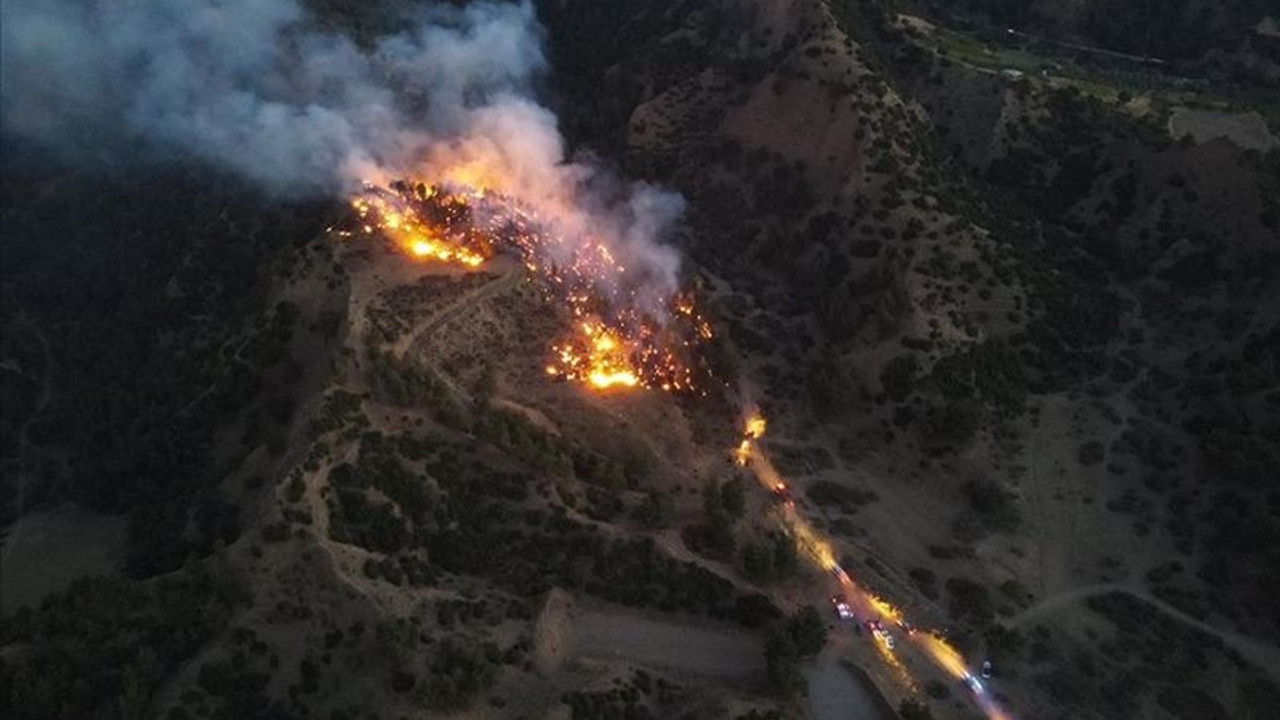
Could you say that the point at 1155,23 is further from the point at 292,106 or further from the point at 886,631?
the point at 292,106

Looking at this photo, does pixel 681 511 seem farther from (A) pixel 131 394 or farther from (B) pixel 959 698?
(A) pixel 131 394

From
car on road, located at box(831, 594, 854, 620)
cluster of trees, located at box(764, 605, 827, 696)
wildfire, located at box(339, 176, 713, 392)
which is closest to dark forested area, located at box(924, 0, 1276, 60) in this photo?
wildfire, located at box(339, 176, 713, 392)

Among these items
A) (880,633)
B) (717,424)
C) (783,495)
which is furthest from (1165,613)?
(717,424)

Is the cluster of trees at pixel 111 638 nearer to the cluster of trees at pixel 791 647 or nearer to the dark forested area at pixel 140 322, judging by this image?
the dark forested area at pixel 140 322

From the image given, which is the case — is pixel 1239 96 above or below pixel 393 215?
above

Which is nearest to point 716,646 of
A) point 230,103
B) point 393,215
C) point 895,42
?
point 393,215

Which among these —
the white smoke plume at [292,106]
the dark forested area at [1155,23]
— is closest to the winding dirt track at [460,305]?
the white smoke plume at [292,106]
